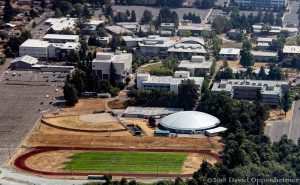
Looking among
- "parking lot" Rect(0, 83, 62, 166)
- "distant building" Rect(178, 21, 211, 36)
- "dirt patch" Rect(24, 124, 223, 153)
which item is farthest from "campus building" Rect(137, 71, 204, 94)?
"distant building" Rect(178, 21, 211, 36)

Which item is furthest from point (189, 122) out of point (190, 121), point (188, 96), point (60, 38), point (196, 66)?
point (60, 38)

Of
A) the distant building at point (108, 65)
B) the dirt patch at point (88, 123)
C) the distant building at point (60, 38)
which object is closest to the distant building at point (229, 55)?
the distant building at point (108, 65)

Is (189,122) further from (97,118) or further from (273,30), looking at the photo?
(273,30)

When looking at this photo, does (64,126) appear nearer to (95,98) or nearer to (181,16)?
(95,98)

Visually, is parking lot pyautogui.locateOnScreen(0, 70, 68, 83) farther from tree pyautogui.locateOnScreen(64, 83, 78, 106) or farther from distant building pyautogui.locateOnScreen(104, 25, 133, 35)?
distant building pyautogui.locateOnScreen(104, 25, 133, 35)

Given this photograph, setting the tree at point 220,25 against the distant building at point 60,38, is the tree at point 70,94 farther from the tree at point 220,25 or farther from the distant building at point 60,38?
the tree at point 220,25

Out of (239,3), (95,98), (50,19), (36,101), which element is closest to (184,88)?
(95,98)
